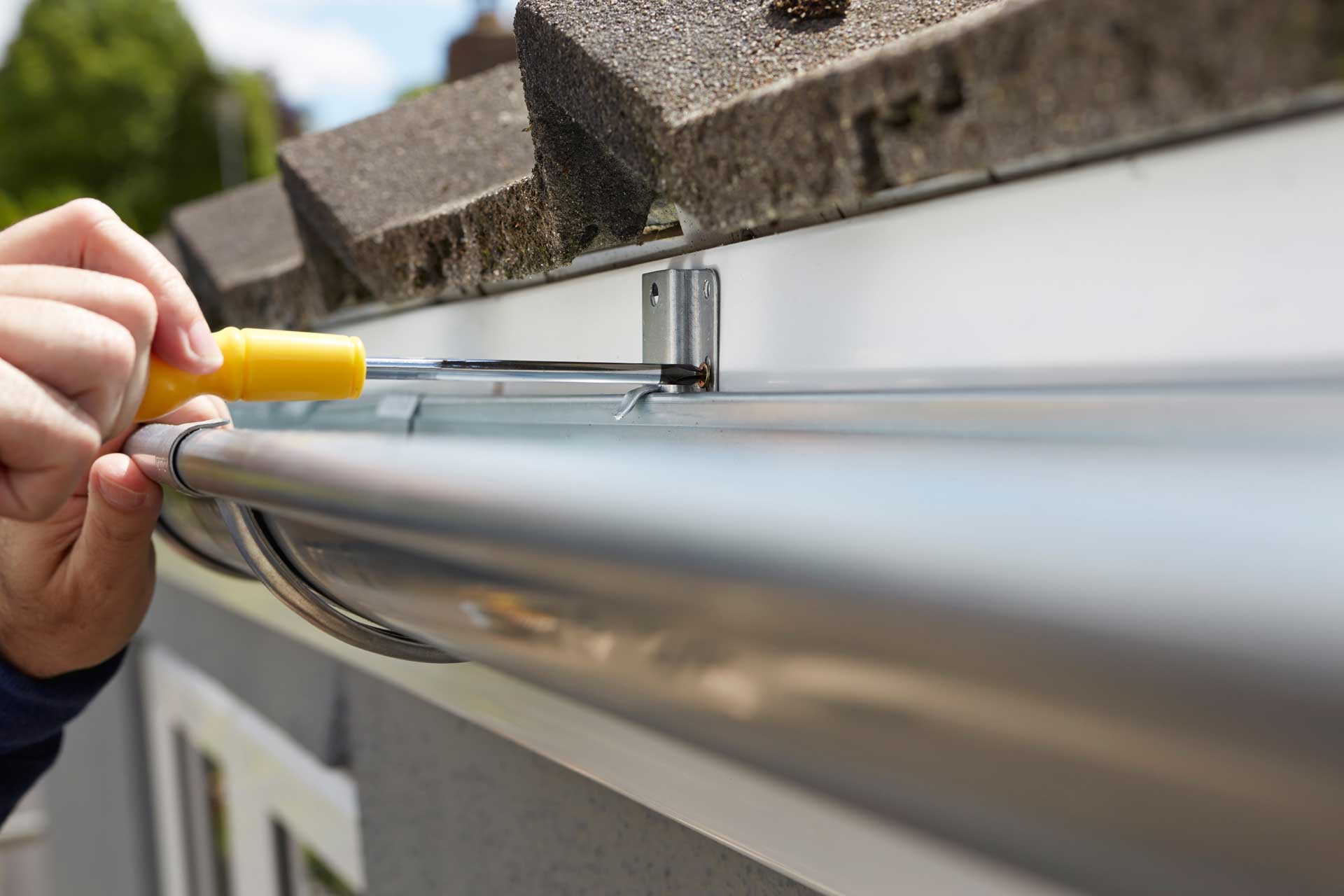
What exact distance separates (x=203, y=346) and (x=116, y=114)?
74.4 feet

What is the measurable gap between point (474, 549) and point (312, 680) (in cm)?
125

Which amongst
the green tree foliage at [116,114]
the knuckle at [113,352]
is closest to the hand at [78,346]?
the knuckle at [113,352]

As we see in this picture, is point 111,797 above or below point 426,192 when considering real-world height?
below

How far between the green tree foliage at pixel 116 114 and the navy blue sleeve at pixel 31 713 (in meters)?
20.2

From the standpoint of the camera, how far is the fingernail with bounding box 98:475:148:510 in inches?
27.1

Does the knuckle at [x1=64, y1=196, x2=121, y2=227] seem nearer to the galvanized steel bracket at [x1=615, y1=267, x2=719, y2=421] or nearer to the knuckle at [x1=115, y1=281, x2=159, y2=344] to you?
the knuckle at [x1=115, y1=281, x2=159, y2=344]

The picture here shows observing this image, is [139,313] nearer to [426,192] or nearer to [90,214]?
[90,214]

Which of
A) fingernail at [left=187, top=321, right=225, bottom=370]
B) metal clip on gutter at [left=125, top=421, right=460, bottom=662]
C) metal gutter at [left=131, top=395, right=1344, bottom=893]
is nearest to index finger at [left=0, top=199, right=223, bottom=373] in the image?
fingernail at [left=187, top=321, right=225, bottom=370]

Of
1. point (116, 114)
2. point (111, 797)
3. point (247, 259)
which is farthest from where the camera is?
point (116, 114)

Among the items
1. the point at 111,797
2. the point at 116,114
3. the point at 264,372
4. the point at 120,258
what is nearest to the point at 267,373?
the point at 264,372

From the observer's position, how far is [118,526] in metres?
0.73

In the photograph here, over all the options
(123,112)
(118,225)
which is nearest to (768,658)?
(118,225)

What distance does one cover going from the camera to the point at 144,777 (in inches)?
104

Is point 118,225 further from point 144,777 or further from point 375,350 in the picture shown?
point 144,777
